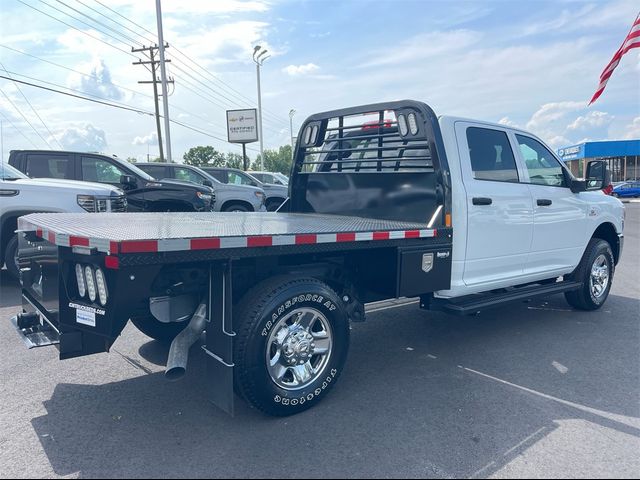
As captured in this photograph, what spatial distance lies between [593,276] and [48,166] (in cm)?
866

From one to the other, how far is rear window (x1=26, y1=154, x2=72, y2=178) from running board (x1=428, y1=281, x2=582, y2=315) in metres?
7.17

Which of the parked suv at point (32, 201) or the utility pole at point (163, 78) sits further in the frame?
the utility pole at point (163, 78)

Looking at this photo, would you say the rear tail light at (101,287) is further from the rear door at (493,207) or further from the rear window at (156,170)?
the rear window at (156,170)

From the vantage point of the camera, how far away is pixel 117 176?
9.46 m

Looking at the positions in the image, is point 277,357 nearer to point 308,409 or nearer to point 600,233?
point 308,409

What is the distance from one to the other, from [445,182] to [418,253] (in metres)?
0.72

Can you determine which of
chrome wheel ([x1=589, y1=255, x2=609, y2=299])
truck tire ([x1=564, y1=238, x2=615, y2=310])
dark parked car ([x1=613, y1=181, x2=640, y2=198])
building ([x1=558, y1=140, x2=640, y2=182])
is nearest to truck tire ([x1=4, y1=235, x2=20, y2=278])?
truck tire ([x1=564, y1=238, x2=615, y2=310])

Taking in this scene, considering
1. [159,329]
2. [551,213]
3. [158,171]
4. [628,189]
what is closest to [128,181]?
[158,171]

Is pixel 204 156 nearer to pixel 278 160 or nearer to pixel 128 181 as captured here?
pixel 278 160

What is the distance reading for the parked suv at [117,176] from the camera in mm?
8836

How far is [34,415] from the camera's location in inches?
136

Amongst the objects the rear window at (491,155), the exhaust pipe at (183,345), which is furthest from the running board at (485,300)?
the exhaust pipe at (183,345)

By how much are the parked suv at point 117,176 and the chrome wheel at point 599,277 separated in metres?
7.20

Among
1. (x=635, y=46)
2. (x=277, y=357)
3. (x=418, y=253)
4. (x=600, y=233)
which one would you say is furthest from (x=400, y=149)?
(x=635, y=46)
